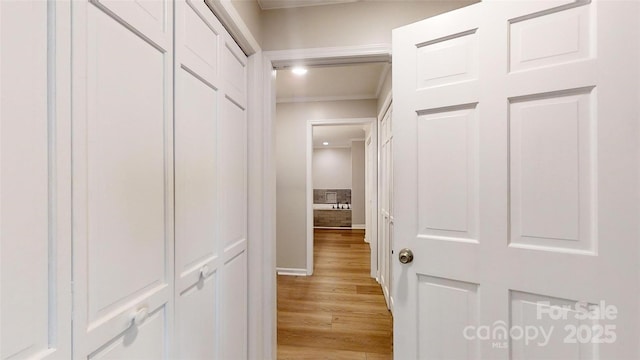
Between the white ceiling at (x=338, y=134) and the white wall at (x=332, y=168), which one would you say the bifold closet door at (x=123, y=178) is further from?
the white wall at (x=332, y=168)

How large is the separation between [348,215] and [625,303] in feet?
20.3

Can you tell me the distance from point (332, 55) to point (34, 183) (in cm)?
145

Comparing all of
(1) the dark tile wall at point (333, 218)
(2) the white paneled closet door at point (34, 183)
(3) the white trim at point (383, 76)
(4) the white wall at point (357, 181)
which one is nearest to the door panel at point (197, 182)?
(2) the white paneled closet door at point (34, 183)

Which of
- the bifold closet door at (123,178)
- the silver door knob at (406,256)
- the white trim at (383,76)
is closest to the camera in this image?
the bifold closet door at (123,178)

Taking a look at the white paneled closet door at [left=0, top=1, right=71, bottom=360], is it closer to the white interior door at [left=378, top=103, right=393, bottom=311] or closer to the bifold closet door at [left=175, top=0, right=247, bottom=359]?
the bifold closet door at [left=175, top=0, right=247, bottom=359]

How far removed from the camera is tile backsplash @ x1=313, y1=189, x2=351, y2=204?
812 cm

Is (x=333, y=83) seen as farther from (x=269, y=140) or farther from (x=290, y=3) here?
(x=269, y=140)

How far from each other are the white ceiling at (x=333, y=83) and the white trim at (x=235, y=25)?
1126 millimetres

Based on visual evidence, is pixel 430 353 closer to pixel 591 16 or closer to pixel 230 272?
pixel 230 272

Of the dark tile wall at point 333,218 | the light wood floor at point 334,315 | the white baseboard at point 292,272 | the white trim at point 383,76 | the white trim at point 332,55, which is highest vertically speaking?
the white trim at point 383,76

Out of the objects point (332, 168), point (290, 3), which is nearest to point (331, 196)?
point (332, 168)

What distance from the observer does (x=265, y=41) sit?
1.66m

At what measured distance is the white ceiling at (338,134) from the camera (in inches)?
216

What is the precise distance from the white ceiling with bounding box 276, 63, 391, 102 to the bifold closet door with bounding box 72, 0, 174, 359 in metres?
1.95
